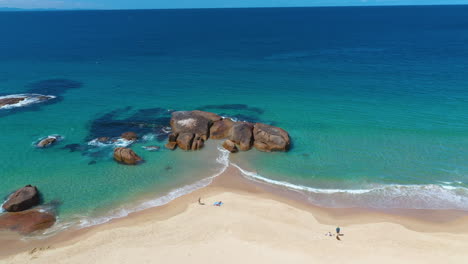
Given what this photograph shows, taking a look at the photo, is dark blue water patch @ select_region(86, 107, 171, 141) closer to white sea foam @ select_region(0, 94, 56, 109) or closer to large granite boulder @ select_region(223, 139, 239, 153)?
large granite boulder @ select_region(223, 139, 239, 153)

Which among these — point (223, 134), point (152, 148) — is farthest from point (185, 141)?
point (223, 134)

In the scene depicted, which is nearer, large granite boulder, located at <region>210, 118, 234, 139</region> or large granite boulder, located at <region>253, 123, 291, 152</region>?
large granite boulder, located at <region>253, 123, 291, 152</region>

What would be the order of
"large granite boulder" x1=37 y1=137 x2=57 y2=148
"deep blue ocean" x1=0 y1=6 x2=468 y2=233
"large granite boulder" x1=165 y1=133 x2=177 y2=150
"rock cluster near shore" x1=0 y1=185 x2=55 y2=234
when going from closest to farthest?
1. "rock cluster near shore" x1=0 y1=185 x2=55 y2=234
2. "deep blue ocean" x1=0 y1=6 x2=468 y2=233
3. "large granite boulder" x1=165 y1=133 x2=177 y2=150
4. "large granite boulder" x1=37 y1=137 x2=57 y2=148

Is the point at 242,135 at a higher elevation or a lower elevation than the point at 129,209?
higher

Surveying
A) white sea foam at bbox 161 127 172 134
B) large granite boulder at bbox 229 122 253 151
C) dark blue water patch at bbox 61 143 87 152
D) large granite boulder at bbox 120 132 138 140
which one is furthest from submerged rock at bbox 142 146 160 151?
large granite boulder at bbox 229 122 253 151

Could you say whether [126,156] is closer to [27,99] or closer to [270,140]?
[270,140]

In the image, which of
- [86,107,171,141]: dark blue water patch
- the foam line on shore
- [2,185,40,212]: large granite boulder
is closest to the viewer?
the foam line on shore

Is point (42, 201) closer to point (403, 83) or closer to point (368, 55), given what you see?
point (403, 83)

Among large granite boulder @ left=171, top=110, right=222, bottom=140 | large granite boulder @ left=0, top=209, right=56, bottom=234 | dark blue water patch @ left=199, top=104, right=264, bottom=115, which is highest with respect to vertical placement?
dark blue water patch @ left=199, top=104, right=264, bottom=115

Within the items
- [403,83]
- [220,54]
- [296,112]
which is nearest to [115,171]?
[296,112]
